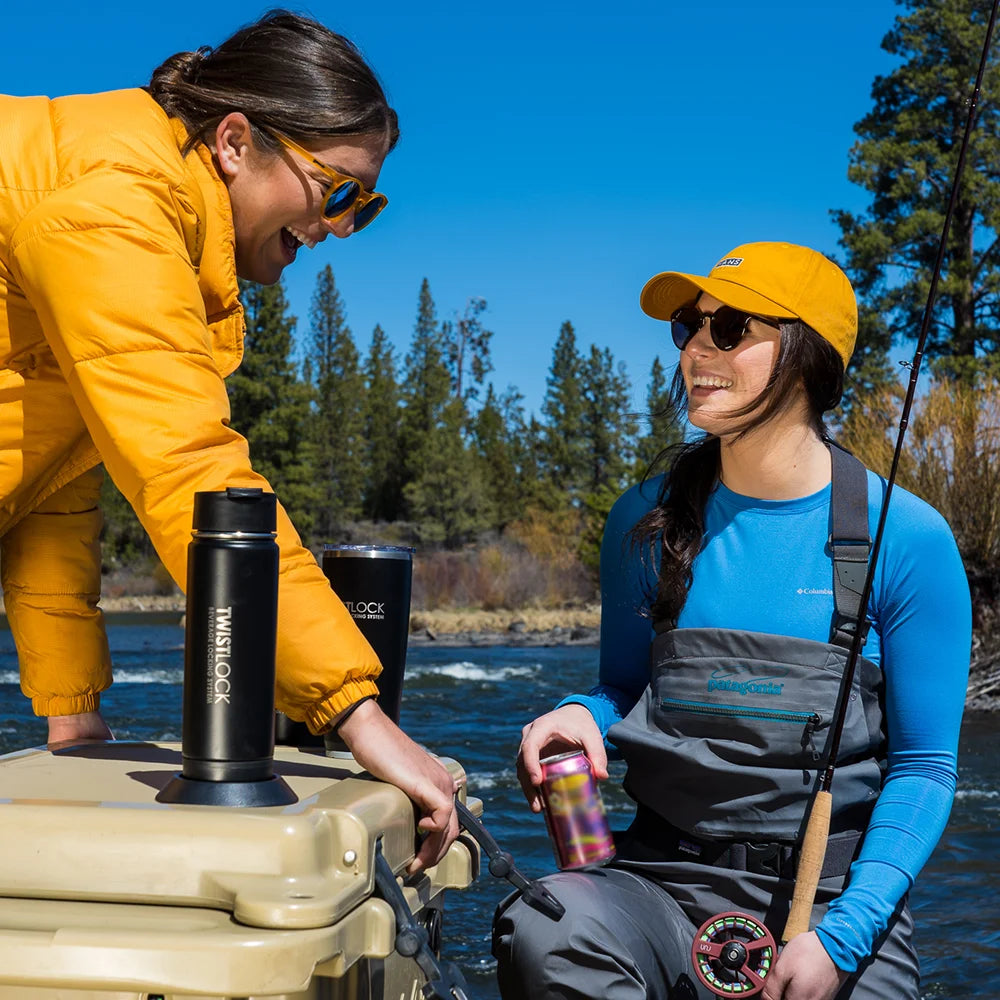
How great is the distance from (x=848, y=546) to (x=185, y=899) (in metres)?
1.33

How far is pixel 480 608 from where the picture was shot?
33969 mm

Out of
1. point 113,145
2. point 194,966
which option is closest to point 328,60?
point 113,145

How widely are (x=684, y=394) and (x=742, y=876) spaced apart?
993 mm

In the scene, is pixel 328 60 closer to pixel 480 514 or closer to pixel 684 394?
pixel 684 394

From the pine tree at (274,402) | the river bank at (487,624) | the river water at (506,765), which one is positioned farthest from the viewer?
the pine tree at (274,402)

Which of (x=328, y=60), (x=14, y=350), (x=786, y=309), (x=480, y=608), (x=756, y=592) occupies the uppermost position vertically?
(x=328, y=60)

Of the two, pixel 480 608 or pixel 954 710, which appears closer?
pixel 954 710

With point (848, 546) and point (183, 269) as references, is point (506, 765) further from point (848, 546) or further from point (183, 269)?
point (183, 269)

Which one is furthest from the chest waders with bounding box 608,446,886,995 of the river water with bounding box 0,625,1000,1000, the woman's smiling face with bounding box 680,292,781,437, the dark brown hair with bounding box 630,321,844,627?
the river water with bounding box 0,625,1000,1000

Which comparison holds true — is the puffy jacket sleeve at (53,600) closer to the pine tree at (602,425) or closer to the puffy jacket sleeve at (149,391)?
the puffy jacket sleeve at (149,391)

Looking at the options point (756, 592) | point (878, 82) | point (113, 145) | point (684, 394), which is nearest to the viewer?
point (113, 145)

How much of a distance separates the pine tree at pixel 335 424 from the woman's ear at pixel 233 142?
50.6 m

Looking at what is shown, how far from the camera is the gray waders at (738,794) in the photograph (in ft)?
7.11

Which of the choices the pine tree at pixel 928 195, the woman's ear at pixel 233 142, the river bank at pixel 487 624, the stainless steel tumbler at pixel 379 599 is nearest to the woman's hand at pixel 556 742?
the stainless steel tumbler at pixel 379 599
